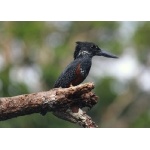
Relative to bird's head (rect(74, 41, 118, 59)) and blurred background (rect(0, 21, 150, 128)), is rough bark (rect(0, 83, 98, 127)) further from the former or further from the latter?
blurred background (rect(0, 21, 150, 128))

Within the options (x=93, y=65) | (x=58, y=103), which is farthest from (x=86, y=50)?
(x=93, y=65)

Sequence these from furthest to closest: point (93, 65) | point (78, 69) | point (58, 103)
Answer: point (93, 65) < point (78, 69) < point (58, 103)

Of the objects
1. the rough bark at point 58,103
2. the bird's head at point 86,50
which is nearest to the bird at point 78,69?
the bird's head at point 86,50

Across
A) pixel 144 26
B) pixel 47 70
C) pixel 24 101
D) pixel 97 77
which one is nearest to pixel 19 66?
pixel 47 70

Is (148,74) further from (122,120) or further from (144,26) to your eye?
(144,26)

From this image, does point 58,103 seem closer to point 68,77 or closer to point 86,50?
point 68,77

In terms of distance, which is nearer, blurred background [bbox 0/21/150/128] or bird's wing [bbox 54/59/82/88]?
bird's wing [bbox 54/59/82/88]

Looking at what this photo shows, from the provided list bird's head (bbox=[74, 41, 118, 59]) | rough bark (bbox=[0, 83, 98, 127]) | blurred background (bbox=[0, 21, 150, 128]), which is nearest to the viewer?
rough bark (bbox=[0, 83, 98, 127])

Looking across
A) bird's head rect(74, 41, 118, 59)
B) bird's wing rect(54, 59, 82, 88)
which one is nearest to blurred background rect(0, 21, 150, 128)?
bird's head rect(74, 41, 118, 59)
